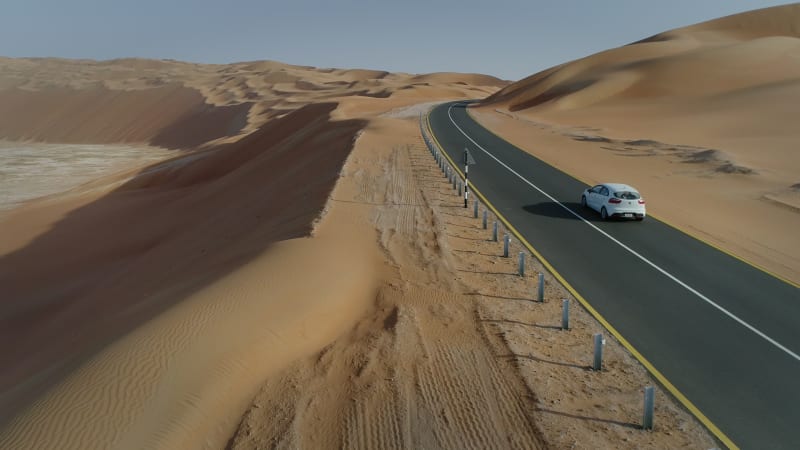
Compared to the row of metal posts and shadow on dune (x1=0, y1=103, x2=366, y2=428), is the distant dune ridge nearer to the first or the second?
shadow on dune (x1=0, y1=103, x2=366, y2=428)

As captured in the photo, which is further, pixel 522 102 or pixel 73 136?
pixel 73 136

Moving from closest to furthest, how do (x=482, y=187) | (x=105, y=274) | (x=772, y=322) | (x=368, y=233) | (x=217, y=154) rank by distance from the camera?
(x=772, y=322)
(x=368, y=233)
(x=105, y=274)
(x=482, y=187)
(x=217, y=154)

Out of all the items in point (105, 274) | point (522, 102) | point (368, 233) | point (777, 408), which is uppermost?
point (522, 102)

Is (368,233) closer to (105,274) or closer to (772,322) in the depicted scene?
(772,322)

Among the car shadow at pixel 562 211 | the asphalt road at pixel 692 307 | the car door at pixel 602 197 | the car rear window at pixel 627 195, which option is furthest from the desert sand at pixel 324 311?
the car door at pixel 602 197

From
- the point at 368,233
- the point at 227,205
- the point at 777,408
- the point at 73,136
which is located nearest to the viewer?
the point at 777,408

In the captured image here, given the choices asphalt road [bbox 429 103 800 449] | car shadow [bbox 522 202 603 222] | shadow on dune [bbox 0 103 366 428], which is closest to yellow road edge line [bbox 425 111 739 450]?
asphalt road [bbox 429 103 800 449]

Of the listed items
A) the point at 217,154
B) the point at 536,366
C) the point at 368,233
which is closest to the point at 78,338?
the point at 368,233
